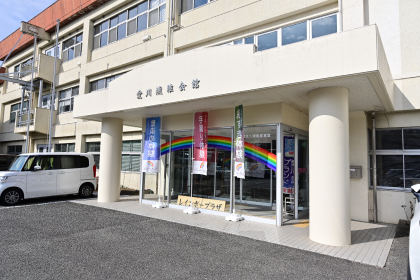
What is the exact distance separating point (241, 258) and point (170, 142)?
5.77 meters

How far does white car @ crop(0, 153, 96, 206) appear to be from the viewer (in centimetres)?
964

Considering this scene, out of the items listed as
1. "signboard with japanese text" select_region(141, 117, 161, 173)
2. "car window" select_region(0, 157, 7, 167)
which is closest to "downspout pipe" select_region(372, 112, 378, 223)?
"signboard with japanese text" select_region(141, 117, 161, 173)

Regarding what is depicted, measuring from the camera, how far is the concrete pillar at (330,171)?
5.57 meters

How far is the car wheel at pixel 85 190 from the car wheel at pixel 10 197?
2171mm

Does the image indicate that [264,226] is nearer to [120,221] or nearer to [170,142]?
[120,221]

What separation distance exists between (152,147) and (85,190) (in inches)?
165

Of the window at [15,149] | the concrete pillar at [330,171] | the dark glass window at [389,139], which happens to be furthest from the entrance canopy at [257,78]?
the window at [15,149]

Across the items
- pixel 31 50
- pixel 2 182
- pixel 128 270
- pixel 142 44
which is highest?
pixel 31 50

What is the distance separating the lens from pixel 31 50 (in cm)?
2238

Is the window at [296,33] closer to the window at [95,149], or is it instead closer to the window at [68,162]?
the window at [68,162]

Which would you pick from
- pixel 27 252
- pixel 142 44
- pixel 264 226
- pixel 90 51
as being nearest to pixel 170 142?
pixel 264 226

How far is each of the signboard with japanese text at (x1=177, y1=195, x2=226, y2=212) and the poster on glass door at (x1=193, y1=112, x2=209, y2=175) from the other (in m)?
1.02

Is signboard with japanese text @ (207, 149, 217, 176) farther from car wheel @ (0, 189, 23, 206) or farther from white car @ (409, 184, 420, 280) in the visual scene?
car wheel @ (0, 189, 23, 206)

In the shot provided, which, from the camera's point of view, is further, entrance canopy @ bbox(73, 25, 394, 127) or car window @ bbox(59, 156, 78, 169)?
car window @ bbox(59, 156, 78, 169)
